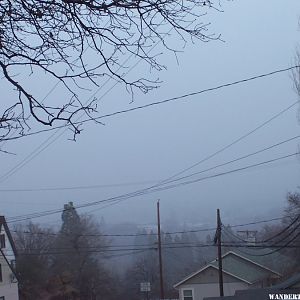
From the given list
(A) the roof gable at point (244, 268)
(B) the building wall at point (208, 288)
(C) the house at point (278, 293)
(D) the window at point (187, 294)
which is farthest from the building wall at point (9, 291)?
(C) the house at point (278, 293)

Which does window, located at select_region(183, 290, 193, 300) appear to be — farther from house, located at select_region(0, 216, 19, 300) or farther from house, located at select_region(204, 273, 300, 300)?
house, located at select_region(204, 273, 300, 300)

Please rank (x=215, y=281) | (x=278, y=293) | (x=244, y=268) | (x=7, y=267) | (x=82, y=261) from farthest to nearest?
(x=82, y=261), (x=244, y=268), (x=7, y=267), (x=215, y=281), (x=278, y=293)

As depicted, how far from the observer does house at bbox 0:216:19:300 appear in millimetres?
51281

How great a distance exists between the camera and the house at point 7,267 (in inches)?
2019

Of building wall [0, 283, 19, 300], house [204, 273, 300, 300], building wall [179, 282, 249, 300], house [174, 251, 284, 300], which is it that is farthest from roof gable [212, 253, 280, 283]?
house [204, 273, 300, 300]

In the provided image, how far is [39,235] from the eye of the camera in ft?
223

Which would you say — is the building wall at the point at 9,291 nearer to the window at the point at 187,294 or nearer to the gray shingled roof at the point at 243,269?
the window at the point at 187,294

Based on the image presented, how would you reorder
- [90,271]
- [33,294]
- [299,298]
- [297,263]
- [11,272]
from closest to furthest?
[299,298], [297,263], [11,272], [33,294], [90,271]

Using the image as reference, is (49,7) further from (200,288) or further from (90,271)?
(90,271)

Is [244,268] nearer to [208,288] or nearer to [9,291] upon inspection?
[208,288]

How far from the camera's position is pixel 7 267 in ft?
173

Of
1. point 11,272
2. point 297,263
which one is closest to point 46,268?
point 11,272

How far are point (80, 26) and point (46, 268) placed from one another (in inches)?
2335

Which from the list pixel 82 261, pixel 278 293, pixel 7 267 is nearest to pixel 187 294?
pixel 7 267
